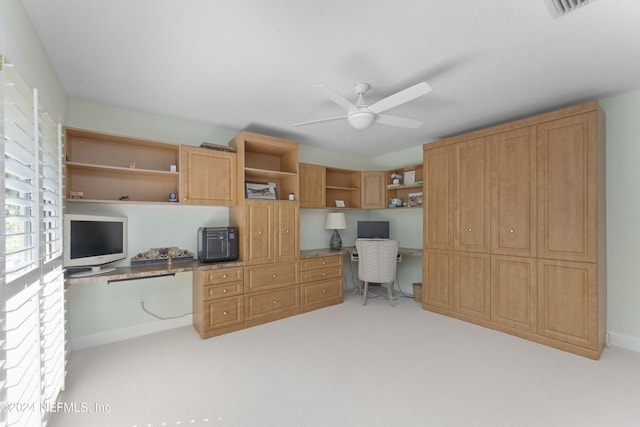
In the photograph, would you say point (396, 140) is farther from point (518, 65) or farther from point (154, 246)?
point (154, 246)

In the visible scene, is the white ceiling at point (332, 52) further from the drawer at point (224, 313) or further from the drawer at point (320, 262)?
the drawer at point (224, 313)

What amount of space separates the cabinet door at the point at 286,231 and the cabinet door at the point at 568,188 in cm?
279

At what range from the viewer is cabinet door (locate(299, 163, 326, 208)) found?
4.14 meters

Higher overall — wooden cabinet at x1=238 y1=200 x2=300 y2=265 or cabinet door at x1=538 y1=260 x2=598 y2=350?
wooden cabinet at x1=238 y1=200 x2=300 y2=265

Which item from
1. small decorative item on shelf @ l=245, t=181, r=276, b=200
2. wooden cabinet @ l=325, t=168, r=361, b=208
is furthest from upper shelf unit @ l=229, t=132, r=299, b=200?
wooden cabinet @ l=325, t=168, r=361, b=208

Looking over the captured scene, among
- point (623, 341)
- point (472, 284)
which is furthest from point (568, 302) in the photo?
point (472, 284)

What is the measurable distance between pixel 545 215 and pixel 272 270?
3113 mm

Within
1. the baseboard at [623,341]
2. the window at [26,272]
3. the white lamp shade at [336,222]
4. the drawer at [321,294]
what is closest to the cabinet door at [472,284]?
the baseboard at [623,341]

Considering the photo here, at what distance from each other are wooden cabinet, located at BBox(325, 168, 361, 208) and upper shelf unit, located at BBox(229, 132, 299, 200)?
99cm

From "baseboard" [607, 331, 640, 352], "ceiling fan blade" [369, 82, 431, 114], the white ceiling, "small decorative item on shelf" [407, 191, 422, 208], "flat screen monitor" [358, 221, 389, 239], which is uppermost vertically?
the white ceiling

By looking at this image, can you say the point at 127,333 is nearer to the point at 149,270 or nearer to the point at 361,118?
the point at 149,270

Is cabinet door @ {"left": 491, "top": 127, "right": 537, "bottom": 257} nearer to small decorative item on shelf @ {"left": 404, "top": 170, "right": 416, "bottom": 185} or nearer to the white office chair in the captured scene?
the white office chair

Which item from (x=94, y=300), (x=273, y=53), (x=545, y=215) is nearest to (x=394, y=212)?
(x=545, y=215)

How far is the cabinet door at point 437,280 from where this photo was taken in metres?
3.60
